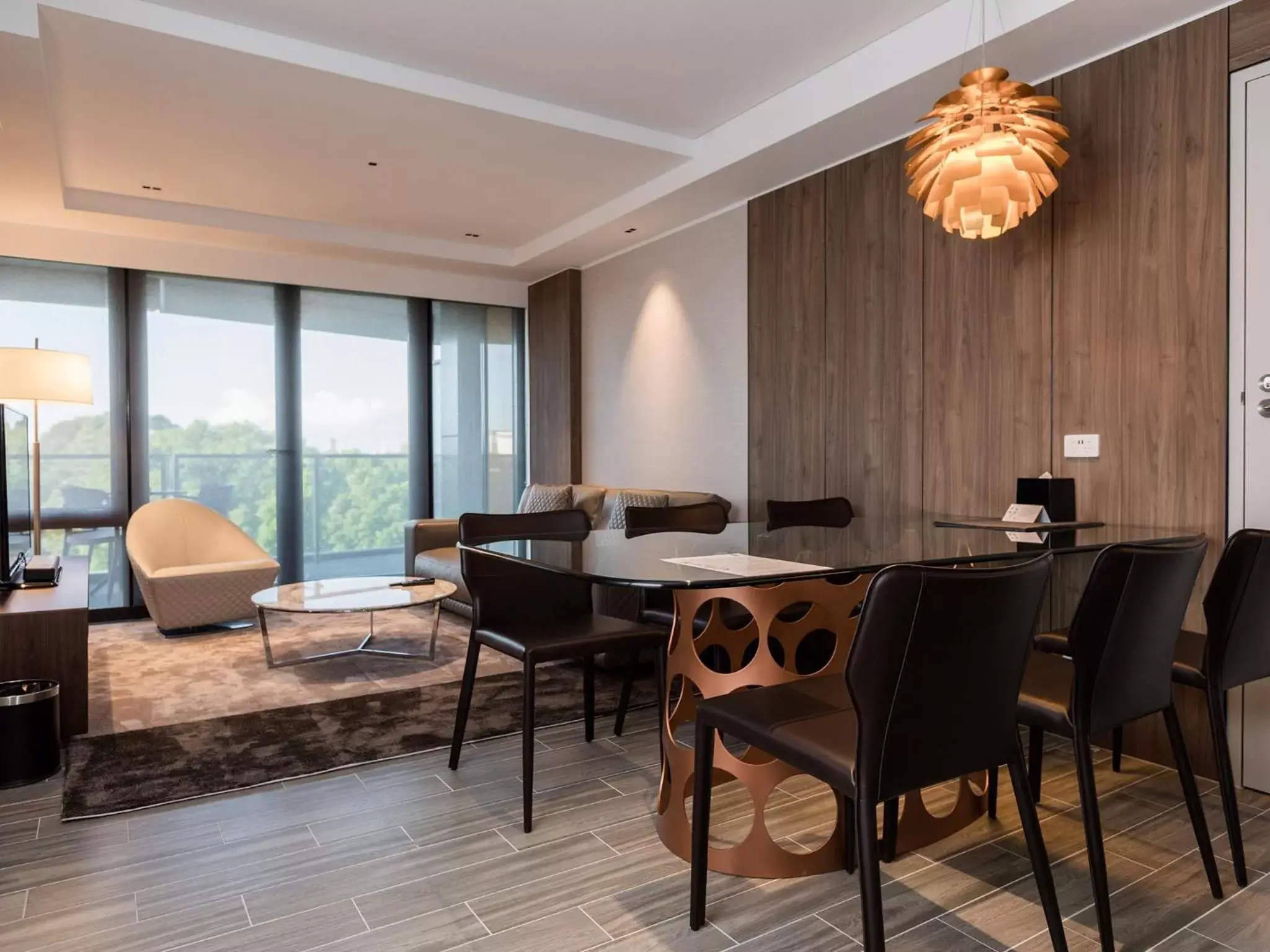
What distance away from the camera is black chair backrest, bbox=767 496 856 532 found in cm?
349

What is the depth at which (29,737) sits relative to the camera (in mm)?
2613

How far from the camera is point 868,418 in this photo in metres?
3.97

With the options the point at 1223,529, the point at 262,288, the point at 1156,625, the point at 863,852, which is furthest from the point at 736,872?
the point at 262,288

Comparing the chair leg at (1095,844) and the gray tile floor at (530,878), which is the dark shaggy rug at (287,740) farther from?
the chair leg at (1095,844)

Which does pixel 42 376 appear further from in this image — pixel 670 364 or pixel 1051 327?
pixel 1051 327

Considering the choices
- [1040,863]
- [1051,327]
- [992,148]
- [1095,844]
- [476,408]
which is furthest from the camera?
[476,408]

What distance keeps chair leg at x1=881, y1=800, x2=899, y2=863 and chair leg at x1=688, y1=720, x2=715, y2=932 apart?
521 millimetres

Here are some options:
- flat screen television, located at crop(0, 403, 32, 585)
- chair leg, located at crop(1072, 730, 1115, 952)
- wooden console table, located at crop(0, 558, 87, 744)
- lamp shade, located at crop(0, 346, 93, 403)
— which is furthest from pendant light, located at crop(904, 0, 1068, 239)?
lamp shade, located at crop(0, 346, 93, 403)

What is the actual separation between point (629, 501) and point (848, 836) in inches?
128

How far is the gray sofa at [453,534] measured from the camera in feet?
16.7

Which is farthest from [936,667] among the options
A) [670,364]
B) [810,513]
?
[670,364]

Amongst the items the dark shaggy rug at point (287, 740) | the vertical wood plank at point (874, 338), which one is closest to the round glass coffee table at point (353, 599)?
the dark shaggy rug at point (287, 740)

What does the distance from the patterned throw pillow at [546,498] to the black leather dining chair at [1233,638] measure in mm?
4170

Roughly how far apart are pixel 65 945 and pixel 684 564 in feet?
4.95
